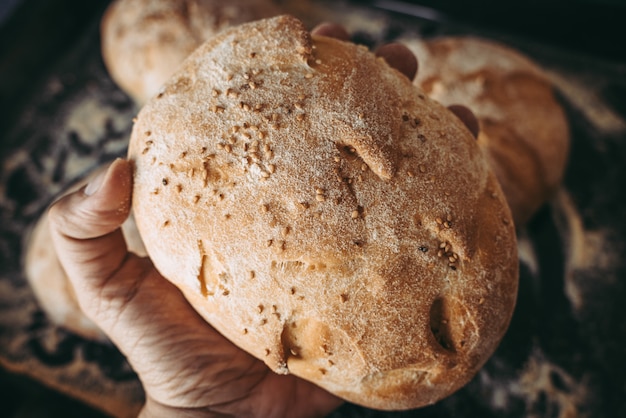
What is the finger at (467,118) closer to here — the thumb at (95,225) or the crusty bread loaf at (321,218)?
the crusty bread loaf at (321,218)

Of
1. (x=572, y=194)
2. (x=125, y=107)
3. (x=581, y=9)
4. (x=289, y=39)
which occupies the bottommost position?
(x=572, y=194)

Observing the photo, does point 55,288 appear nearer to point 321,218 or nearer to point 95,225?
point 95,225

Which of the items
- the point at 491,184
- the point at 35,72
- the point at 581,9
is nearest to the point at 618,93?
the point at 581,9

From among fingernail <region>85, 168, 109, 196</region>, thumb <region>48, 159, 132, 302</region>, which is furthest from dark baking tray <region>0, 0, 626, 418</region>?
fingernail <region>85, 168, 109, 196</region>

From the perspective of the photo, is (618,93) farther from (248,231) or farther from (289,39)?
(248,231)

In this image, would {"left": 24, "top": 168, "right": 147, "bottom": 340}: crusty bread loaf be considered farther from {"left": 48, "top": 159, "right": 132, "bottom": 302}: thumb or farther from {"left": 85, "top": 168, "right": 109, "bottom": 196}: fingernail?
{"left": 85, "top": 168, "right": 109, "bottom": 196}: fingernail

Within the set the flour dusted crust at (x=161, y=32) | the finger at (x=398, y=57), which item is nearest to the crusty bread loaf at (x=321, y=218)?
the finger at (x=398, y=57)
